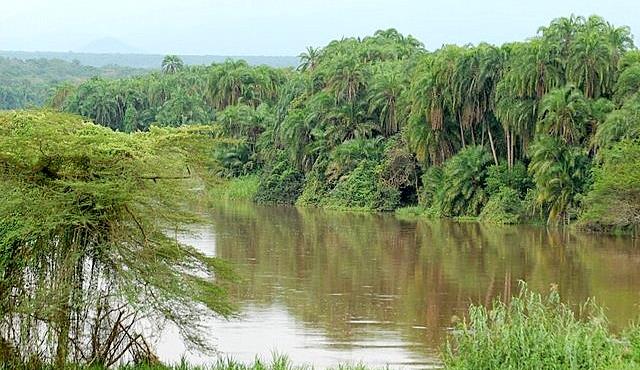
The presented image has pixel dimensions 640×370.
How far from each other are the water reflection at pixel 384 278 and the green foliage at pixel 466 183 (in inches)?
86.0

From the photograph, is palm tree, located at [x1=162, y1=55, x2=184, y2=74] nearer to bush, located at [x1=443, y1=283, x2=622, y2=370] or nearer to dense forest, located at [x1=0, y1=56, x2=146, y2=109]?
dense forest, located at [x1=0, y1=56, x2=146, y2=109]

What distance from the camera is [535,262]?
121ft

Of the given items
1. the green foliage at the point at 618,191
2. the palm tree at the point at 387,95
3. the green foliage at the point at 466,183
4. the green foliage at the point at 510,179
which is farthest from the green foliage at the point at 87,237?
the palm tree at the point at 387,95

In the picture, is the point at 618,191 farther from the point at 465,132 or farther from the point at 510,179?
the point at 465,132

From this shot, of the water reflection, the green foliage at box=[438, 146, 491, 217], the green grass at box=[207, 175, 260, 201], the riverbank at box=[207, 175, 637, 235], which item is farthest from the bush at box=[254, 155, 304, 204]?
the green foliage at box=[438, 146, 491, 217]

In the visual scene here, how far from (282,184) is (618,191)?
2784cm

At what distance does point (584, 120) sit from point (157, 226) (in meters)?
35.3

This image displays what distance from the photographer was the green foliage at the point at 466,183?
54.5 metres

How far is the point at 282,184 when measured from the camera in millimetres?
68750

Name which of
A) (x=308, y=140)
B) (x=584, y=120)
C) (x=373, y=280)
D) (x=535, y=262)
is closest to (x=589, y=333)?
(x=373, y=280)

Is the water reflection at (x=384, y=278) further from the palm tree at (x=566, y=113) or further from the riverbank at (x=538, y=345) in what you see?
the riverbank at (x=538, y=345)

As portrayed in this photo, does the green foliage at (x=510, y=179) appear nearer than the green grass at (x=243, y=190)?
Yes

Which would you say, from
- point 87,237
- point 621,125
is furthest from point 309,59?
point 87,237

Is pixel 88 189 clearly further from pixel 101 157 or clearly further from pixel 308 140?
pixel 308 140
